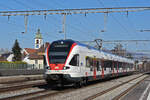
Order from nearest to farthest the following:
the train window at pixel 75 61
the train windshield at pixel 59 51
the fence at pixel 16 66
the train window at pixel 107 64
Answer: the train windshield at pixel 59 51 → the train window at pixel 75 61 → the train window at pixel 107 64 → the fence at pixel 16 66

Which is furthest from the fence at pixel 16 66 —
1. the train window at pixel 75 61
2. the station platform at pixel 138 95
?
the station platform at pixel 138 95

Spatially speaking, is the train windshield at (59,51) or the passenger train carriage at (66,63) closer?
the passenger train carriage at (66,63)

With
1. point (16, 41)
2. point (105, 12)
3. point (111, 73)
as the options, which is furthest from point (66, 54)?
point (16, 41)

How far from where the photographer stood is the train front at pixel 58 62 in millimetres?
16922

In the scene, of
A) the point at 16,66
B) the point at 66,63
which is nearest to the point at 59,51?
the point at 66,63

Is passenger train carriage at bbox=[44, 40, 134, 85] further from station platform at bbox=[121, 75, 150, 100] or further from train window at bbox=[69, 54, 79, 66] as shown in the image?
station platform at bbox=[121, 75, 150, 100]

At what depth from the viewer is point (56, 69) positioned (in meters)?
17.0

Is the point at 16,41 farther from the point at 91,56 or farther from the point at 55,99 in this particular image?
the point at 55,99

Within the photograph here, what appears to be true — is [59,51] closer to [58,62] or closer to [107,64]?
[58,62]

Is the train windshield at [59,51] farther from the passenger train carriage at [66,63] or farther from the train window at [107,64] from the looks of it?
the train window at [107,64]

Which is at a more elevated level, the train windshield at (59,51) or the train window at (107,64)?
the train windshield at (59,51)

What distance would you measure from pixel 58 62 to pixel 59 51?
2.78ft

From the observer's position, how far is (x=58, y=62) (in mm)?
17156

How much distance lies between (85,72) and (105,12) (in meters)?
8.09
